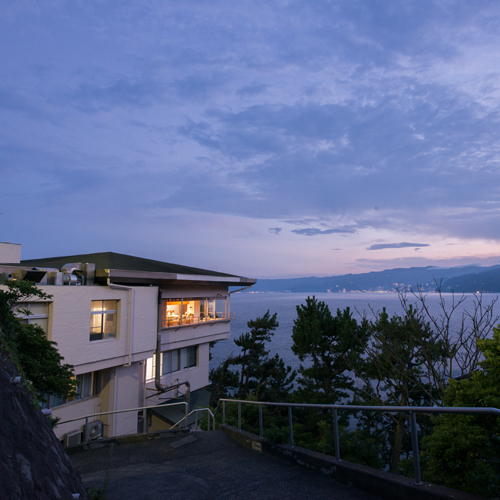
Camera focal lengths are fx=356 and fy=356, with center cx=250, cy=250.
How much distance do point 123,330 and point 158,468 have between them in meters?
12.3

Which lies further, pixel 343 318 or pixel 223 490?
pixel 343 318

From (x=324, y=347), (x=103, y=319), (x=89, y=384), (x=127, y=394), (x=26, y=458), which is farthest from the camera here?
(x=324, y=347)

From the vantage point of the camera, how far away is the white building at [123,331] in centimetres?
1580

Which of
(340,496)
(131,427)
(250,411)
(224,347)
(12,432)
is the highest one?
(12,432)

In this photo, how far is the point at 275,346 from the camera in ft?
255

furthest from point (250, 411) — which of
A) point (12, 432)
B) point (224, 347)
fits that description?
point (224, 347)

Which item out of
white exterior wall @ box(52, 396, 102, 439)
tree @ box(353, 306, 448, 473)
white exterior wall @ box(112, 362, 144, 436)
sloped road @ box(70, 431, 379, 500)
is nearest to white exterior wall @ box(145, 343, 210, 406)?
white exterior wall @ box(112, 362, 144, 436)

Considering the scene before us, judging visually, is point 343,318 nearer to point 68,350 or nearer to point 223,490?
point 68,350

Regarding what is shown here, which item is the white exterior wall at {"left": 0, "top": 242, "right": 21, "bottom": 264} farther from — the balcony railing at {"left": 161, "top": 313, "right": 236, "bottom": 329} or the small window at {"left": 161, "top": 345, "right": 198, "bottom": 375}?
the small window at {"left": 161, "top": 345, "right": 198, "bottom": 375}

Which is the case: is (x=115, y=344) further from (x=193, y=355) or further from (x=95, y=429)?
(x=193, y=355)

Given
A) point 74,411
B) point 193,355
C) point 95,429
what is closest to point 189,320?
point 193,355

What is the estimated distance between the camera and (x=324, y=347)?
25.0m

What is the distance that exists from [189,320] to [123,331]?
227 inches

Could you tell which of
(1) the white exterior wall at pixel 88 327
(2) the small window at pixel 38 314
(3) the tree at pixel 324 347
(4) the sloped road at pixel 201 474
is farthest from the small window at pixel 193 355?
(4) the sloped road at pixel 201 474
